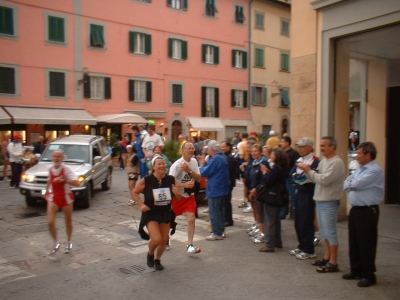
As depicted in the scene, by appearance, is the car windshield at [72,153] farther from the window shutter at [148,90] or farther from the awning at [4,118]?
the window shutter at [148,90]

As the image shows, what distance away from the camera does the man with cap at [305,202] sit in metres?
6.12

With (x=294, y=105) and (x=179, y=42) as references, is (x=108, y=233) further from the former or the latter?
(x=179, y=42)

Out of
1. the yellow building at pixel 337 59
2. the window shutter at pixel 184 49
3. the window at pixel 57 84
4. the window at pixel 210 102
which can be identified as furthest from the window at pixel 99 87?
the yellow building at pixel 337 59

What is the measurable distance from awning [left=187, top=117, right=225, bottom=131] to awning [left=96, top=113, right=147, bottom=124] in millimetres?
5418

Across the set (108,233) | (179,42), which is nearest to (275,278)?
(108,233)

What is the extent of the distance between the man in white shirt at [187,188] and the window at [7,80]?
735 inches

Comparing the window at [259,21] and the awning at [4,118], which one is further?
the window at [259,21]

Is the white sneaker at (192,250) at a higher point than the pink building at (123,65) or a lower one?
lower

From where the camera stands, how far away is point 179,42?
2938 centimetres

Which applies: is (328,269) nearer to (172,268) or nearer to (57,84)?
(172,268)

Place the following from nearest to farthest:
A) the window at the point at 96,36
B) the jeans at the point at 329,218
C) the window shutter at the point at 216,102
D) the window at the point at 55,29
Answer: the jeans at the point at 329,218, the window at the point at 55,29, the window at the point at 96,36, the window shutter at the point at 216,102

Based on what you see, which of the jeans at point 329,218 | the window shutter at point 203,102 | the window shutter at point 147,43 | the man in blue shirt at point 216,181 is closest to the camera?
the jeans at point 329,218

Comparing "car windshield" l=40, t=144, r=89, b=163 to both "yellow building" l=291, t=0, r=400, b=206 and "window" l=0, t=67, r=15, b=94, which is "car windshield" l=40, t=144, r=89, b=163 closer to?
"yellow building" l=291, t=0, r=400, b=206

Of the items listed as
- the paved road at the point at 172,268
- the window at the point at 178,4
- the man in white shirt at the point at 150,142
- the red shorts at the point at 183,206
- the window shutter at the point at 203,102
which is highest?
the window at the point at 178,4
